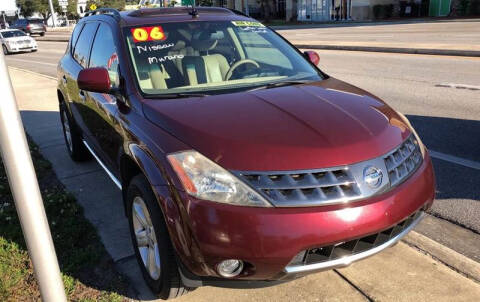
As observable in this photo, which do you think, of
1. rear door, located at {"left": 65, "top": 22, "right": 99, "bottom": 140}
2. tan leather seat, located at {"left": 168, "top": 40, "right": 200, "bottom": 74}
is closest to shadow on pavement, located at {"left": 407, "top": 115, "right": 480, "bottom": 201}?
tan leather seat, located at {"left": 168, "top": 40, "right": 200, "bottom": 74}

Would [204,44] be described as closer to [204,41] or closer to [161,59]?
[204,41]

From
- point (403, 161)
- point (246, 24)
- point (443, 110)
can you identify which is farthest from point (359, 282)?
point (443, 110)

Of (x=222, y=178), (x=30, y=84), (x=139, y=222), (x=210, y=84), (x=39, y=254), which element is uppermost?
(x=210, y=84)

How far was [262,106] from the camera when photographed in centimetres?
277

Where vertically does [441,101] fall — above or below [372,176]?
below

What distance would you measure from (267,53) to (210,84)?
2.67 feet

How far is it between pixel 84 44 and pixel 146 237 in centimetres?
266

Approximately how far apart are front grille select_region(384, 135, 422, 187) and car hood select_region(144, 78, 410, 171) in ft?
0.15

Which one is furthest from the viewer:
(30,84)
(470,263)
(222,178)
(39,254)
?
(30,84)

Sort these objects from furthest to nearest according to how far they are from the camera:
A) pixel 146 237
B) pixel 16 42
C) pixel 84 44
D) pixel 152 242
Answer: pixel 16 42 → pixel 84 44 → pixel 146 237 → pixel 152 242

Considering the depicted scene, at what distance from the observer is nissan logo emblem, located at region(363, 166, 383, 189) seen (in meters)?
2.25

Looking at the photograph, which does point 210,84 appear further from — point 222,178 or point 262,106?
point 222,178

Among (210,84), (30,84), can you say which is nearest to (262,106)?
(210,84)

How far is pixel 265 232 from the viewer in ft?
6.84
